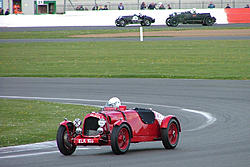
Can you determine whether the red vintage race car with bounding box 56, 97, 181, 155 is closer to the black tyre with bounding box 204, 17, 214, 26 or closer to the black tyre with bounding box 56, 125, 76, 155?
the black tyre with bounding box 56, 125, 76, 155

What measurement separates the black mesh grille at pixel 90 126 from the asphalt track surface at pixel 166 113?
0.39 meters

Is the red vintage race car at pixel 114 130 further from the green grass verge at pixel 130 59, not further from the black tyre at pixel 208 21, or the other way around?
the black tyre at pixel 208 21

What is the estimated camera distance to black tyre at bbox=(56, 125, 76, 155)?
903 cm

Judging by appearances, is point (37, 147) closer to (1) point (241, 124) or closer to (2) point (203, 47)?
(1) point (241, 124)

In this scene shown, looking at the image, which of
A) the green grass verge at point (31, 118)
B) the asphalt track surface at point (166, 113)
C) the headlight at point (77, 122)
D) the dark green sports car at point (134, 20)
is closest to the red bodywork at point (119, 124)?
the headlight at point (77, 122)

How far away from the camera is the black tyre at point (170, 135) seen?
968cm

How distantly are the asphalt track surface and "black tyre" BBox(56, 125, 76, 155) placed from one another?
0.12 meters

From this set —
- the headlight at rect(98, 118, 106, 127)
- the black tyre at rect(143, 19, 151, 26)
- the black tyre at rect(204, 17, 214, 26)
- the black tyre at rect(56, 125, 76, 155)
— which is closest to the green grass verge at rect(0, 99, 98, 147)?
the black tyre at rect(56, 125, 76, 155)

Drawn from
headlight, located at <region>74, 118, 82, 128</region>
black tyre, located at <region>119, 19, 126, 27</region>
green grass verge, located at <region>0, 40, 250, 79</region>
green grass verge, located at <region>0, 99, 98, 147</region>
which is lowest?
green grass verge, located at <region>0, 99, 98, 147</region>

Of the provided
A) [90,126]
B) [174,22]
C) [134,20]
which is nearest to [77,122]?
[90,126]

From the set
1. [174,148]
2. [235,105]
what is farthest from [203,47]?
[174,148]

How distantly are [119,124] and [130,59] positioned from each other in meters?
23.1

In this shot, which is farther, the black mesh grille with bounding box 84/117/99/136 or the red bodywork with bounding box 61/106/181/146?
the black mesh grille with bounding box 84/117/99/136

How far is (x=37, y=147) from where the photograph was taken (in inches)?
401
